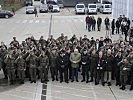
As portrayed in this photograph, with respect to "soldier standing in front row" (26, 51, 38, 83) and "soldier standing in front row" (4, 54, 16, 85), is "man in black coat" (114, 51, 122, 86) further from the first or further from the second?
"soldier standing in front row" (4, 54, 16, 85)

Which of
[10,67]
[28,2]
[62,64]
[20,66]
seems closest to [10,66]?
[10,67]

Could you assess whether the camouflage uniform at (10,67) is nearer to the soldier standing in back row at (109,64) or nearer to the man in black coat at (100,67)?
the man in black coat at (100,67)

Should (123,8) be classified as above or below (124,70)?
above

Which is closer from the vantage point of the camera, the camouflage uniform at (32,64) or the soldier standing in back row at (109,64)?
the soldier standing in back row at (109,64)

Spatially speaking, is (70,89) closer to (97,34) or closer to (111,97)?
(111,97)

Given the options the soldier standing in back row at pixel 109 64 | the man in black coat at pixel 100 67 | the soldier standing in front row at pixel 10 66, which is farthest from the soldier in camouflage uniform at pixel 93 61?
the soldier standing in front row at pixel 10 66

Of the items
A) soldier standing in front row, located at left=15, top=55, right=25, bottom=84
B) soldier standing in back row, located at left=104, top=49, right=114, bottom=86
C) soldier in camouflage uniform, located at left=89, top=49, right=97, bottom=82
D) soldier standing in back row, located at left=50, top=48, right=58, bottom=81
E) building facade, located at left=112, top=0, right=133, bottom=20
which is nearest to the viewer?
soldier standing in back row, located at left=104, top=49, right=114, bottom=86

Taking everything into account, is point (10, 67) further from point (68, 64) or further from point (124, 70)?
point (124, 70)

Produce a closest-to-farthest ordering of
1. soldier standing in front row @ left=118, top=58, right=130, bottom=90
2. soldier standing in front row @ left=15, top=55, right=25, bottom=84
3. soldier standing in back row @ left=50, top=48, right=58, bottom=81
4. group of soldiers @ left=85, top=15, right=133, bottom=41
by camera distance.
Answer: soldier standing in front row @ left=118, top=58, right=130, bottom=90, soldier standing in front row @ left=15, top=55, right=25, bottom=84, soldier standing in back row @ left=50, top=48, right=58, bottom=81, group of soldiers @ left=85, top=15, right=133, bottom=41

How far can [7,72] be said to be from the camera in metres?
16.0

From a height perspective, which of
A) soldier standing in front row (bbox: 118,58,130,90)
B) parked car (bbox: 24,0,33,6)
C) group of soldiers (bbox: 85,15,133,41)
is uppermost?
parked car (bbox: 24,0,33,6)

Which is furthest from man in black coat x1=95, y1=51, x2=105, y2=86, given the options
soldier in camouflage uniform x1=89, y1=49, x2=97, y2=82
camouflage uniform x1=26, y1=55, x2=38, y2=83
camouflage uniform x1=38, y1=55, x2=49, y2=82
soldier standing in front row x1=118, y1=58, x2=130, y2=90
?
camouflage uniform x1=26, y1=55, x2=38, y2=83

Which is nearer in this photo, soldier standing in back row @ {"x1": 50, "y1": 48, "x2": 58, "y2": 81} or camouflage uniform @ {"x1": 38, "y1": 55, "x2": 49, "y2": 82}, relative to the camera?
camouflage uniform @ {"x1": 38, "y1": 55, "x2": 49, "y2": 82}

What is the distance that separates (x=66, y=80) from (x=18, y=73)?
7.01 feet
